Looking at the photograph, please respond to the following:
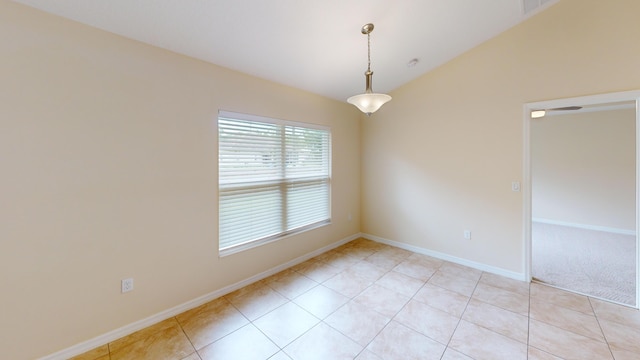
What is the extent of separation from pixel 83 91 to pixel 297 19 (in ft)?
5.98

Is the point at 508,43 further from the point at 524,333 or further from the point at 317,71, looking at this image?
the point at 524,333

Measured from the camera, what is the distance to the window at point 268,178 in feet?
8.82

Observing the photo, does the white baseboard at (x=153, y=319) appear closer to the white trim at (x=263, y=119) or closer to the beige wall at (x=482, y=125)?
the white trim at (x=263, y=119)

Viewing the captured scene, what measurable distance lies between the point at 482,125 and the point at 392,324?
2.78 metres

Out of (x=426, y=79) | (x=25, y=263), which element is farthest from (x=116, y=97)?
(x=426, y=79)

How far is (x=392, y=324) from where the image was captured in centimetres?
218

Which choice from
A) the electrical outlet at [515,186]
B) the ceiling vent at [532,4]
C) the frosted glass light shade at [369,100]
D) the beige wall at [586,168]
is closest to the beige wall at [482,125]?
the electrical outlet at [515,186]

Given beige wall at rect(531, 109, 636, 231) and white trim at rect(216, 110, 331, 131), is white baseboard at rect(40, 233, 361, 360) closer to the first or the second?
white trim at rect(216, 110, 331, 131)

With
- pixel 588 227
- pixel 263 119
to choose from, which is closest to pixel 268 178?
pixel 263 119

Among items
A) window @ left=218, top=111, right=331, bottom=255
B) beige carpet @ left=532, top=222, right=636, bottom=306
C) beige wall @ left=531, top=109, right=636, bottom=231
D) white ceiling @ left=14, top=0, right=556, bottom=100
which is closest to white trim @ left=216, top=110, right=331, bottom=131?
window @ left=218, top=111, right=331, bottom=255

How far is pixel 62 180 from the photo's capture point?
68.7 inches

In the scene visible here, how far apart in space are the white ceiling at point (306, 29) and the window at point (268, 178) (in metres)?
0.68

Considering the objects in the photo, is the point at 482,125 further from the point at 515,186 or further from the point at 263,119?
the point at 263,119

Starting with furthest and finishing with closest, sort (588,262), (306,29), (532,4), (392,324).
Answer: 1. (588,262)
2. (532,4)
3. (306,29)
4. (392,324)
